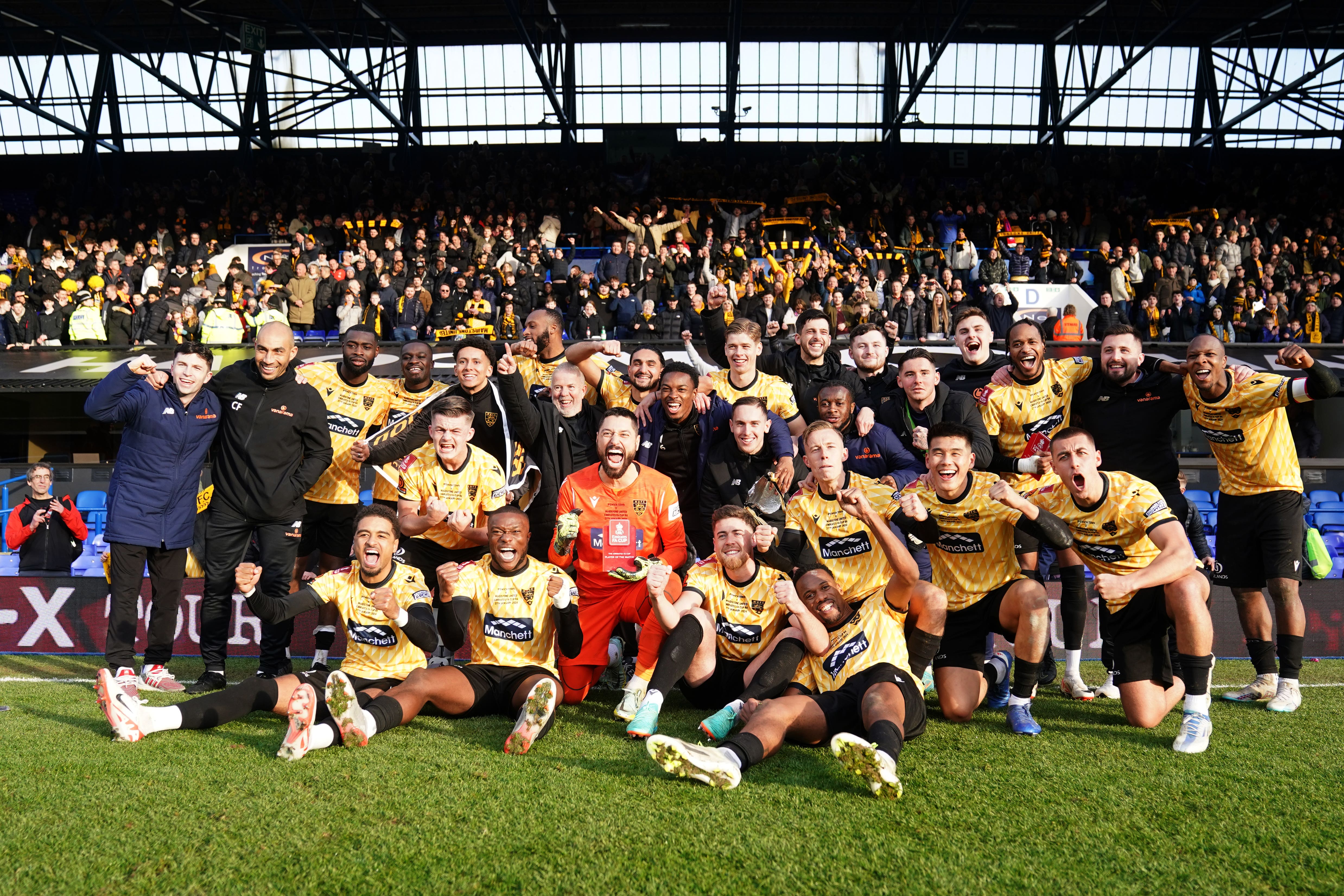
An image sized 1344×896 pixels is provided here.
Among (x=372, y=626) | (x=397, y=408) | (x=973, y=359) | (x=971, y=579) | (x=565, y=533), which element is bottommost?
(x=372, y=626)

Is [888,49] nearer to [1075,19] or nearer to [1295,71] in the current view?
[1075,19]

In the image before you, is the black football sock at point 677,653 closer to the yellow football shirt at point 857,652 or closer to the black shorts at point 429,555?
the yellow football shirt at point 857,652

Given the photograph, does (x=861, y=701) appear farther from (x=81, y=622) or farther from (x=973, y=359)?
(x=81, y=622)

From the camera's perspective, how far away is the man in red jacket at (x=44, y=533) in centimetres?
977

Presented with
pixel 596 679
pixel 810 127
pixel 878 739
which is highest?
pixel 810 127

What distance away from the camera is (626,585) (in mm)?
5762

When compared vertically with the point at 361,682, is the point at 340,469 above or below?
above

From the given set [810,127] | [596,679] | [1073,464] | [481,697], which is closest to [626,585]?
[596,679]

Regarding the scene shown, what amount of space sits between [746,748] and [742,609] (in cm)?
127

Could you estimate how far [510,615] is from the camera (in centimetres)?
516

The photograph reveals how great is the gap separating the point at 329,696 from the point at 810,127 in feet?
99.7

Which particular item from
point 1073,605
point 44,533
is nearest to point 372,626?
point 1073,605

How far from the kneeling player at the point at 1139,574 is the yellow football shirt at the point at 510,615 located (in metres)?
2.83

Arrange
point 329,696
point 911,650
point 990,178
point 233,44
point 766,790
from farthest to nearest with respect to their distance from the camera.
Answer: point 233,44 < point 990,178 < point 911,650 < point 329,696 < point 766,790
